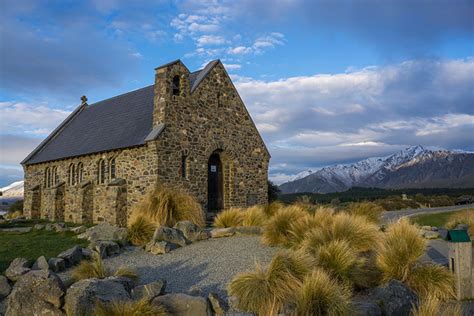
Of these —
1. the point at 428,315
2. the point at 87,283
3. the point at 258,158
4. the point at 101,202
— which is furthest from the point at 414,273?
the point at 101,202

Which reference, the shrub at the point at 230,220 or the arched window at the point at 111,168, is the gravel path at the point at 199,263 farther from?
the arched window at the point at 111,168

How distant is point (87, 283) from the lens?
7227 millimetres

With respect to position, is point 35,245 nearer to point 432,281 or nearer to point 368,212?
point 432,281

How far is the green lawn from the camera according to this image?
11.6m

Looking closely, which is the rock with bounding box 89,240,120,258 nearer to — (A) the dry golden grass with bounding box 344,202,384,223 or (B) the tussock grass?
(B) the tussock grass

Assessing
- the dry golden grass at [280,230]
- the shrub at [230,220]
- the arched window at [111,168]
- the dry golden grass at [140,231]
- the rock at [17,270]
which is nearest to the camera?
the rock at [17,270]

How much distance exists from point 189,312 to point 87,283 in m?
1.81

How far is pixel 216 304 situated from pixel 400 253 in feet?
14.3

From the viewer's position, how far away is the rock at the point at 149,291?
729cm

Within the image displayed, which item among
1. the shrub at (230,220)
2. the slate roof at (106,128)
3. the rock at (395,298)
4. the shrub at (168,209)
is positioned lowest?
the rock at (395,298)

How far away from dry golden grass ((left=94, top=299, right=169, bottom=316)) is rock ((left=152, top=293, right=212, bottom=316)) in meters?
0.32

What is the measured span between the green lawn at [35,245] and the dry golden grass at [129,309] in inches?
189

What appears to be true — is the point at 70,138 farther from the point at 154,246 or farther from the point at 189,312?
the point at 189,312

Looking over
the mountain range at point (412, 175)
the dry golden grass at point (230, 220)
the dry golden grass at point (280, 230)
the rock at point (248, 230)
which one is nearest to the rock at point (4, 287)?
the dry golden grass at point (280, 230)
